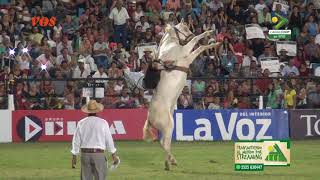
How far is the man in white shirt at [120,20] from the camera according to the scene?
90.0ft

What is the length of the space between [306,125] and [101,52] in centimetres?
697

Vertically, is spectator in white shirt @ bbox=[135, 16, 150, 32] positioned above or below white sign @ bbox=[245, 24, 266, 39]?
above

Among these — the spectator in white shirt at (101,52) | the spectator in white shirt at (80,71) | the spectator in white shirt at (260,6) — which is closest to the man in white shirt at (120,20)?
the spectator in white shirt at (101,52)

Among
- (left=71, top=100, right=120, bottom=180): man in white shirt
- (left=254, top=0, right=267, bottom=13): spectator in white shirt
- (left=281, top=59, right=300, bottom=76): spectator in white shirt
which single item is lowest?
(left=71, top=100, right=120, bottom=180): man in white shirt

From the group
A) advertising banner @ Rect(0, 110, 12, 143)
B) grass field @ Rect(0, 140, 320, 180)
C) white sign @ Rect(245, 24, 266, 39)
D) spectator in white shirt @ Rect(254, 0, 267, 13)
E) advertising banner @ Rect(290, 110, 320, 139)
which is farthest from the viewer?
spectator in white shirt @ Rect(254, 0, 267, 13)

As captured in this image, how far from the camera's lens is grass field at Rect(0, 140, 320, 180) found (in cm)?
1477

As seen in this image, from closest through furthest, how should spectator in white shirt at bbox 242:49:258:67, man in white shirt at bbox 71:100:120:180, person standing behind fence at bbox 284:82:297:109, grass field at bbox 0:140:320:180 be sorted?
1. man in white shirt at bbox 71:100:120:180
2. grass field at bbox 0:140:320:180
3. person standing behind fence at bbox 284:82:297:109
4. spectator in white shirt at bbox 242:49:258:67

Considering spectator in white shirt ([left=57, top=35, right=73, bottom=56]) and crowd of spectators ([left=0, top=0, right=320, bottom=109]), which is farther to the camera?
spectator in white shirt ([left=57, top=35, right=73, bottom=56])

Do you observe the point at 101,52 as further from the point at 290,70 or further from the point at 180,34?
the point at 180,34

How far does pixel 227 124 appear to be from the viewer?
23.1 metres

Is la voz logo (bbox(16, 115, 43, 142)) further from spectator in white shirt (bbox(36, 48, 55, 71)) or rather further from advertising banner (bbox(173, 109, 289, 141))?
advertising banner (bbox(173, 109, 289, 141))

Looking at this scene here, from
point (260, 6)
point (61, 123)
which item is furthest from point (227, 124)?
point (260, 6)

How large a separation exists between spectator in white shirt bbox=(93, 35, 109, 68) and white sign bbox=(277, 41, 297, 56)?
5.79 m

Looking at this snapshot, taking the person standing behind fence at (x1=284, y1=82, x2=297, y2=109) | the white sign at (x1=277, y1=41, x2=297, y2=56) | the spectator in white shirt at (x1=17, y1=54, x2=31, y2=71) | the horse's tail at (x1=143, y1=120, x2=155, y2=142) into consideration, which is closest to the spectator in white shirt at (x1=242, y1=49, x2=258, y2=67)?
the white sign at (x1=277, y1=41, x2=297, y2=56)
